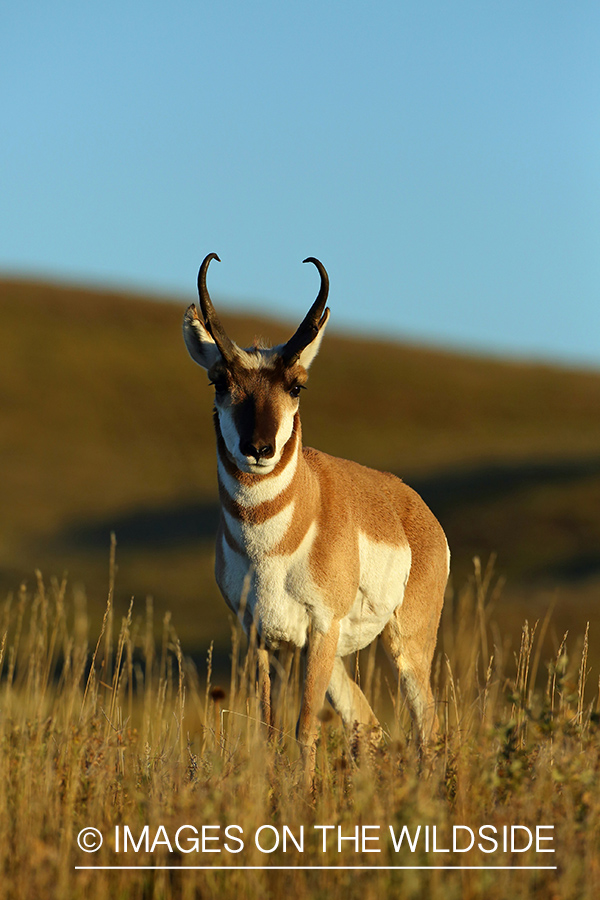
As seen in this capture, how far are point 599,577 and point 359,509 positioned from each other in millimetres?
27946

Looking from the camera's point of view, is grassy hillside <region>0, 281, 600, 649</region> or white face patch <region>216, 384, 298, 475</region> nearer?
white face patch <region>216, 384, 298, 475</region>

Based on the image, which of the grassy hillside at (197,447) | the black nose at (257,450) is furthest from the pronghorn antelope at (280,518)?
the grassy hillside at (197,447)

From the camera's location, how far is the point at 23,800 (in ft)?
15.6

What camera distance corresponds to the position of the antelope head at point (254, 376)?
18.7ft

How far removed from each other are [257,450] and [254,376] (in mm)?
631

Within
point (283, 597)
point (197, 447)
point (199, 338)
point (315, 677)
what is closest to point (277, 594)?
point (283, 597)

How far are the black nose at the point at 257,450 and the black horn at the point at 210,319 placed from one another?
69cm

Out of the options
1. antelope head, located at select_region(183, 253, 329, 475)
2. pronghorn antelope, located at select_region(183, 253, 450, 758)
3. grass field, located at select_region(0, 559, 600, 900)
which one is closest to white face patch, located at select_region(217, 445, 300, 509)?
pronghorn antelope, located at select_region(183, 253, 450, 758)

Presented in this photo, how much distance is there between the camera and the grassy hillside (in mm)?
38750

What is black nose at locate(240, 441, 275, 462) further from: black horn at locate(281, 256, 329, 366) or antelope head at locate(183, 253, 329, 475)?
black horn at locate(281, 256, 329, 366)

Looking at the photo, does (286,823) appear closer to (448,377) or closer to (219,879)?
(219,879)

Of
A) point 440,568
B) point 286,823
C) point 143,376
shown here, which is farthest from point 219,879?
point 143,376

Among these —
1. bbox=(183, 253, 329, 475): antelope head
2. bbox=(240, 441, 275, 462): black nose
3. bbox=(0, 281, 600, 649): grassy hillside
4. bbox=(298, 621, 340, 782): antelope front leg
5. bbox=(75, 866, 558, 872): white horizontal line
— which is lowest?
bbox=(75, 866, 558, 872): white horizontal line

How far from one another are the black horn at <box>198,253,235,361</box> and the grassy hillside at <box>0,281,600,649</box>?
72.5 feet
